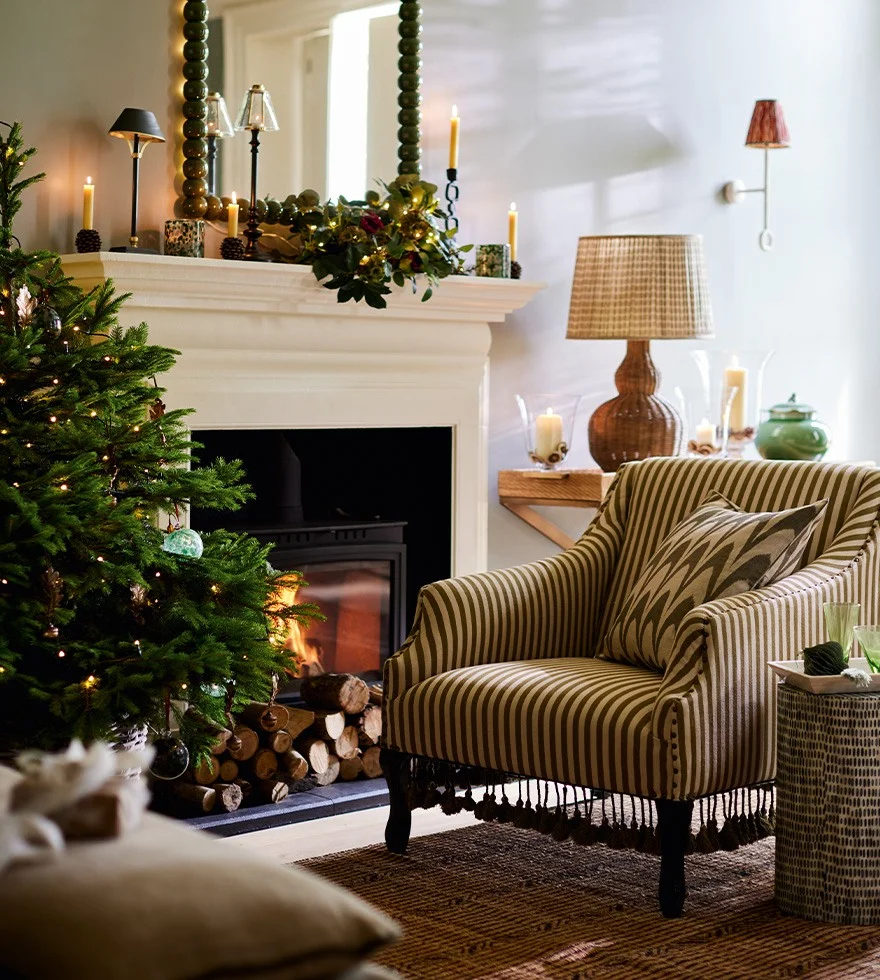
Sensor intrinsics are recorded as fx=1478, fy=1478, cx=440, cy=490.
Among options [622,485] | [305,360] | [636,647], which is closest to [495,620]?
[636,647]

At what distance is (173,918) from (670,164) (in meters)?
4.34

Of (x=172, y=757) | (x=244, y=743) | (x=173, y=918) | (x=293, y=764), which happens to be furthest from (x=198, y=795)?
(x=173, y=918)

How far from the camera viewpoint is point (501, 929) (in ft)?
8.89

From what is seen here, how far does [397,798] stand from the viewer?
313 cm

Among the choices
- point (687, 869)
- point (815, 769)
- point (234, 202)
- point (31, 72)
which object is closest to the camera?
point (815, 769)

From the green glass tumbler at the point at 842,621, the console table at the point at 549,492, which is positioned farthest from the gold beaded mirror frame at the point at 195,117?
the green glass tumbler at the point at 842,621

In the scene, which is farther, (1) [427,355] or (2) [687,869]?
(1) [427,355]

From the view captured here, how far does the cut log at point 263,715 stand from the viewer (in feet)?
12.0

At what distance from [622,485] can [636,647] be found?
1.86 feet

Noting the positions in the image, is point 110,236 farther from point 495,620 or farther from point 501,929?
point 501,929

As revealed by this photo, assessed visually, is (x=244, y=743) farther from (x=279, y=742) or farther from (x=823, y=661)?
(x=823, y=661)

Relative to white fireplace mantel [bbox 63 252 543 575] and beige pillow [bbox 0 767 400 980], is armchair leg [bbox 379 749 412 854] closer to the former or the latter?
white fireplace mantel [bbox 63 252 543 575]

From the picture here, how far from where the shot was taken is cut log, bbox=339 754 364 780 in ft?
12.6

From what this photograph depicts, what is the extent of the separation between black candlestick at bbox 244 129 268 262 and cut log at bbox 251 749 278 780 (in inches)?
49.2
